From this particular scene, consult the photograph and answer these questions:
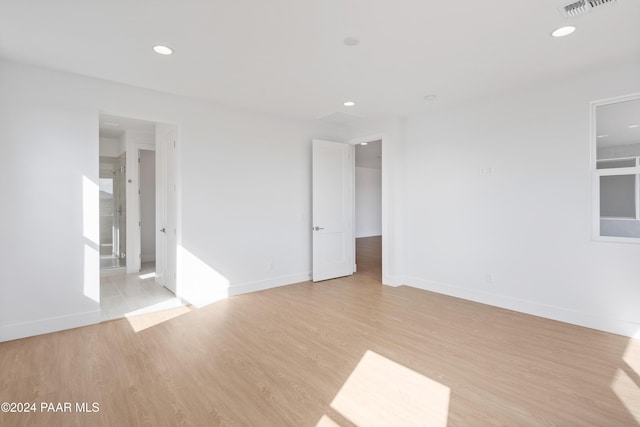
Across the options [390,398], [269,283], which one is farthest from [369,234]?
[390,398]

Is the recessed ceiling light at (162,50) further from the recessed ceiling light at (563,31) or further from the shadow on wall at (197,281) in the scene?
the recessed ceiling light at (563,31)

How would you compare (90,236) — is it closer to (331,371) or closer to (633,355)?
(331,371)

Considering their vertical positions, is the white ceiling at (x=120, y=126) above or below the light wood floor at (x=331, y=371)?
above

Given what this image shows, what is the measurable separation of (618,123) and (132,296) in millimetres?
6517

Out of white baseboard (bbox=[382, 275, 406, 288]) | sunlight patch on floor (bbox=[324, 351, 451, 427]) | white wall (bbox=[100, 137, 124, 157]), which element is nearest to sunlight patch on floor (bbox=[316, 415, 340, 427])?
sunlight patch on floor (bbox=[324, 351, 451, 427])

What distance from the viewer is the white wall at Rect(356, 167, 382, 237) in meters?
11.8

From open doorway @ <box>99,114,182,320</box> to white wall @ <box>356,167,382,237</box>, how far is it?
6991mm

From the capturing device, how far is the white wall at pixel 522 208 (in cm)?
342

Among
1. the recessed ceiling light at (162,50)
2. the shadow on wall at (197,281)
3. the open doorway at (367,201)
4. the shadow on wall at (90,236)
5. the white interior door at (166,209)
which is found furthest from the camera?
the open doorway at (367,201)

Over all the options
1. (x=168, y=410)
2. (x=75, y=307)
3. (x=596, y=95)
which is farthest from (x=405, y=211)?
(x=75, y=307)

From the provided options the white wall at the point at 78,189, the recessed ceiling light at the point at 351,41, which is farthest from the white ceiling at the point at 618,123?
the white wall at the point at 78,189

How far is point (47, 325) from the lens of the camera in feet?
10.9

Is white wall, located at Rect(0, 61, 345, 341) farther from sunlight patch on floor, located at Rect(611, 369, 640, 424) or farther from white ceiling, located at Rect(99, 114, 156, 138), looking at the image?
sunlight patch on floor, located at Rect(611, 369, 640, 424)

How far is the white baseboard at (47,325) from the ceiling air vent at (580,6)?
5.32m
